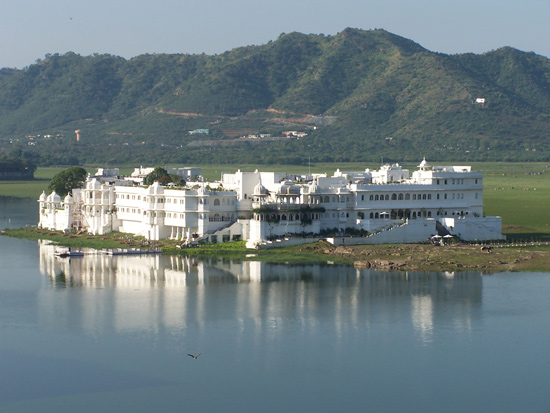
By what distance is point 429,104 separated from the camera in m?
177

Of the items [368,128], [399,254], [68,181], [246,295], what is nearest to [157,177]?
[68,181]

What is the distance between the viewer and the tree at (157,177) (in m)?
70.8

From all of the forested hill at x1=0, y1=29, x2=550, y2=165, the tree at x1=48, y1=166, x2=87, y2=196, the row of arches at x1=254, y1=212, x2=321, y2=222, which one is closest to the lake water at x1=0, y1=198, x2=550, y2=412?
the row of arches at x1=254, y1=212, x2=321, y2=222

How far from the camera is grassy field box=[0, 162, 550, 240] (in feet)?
229

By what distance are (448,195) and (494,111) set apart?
381 ft

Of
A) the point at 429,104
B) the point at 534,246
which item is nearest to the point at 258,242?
the point at 534,246

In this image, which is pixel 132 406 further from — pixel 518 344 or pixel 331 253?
pixel 331 253

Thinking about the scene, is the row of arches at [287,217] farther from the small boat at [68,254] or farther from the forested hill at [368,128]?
the forested hill at [368,128]

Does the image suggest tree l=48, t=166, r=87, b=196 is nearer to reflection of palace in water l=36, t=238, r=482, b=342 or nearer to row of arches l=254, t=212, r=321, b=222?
reflection of palace in water l=36, t=238, r=482, b=342

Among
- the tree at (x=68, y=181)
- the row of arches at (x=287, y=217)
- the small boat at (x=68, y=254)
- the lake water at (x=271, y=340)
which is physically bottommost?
the lake water at (x=271, y=340)

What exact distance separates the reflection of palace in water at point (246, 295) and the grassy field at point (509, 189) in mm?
16824

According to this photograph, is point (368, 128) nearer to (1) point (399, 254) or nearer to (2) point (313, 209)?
(2) point (313, 209)

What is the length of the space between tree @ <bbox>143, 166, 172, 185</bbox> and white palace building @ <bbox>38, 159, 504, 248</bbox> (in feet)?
15.6

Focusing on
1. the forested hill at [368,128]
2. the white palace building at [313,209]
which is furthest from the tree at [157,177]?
the forested hill at [368,128]
